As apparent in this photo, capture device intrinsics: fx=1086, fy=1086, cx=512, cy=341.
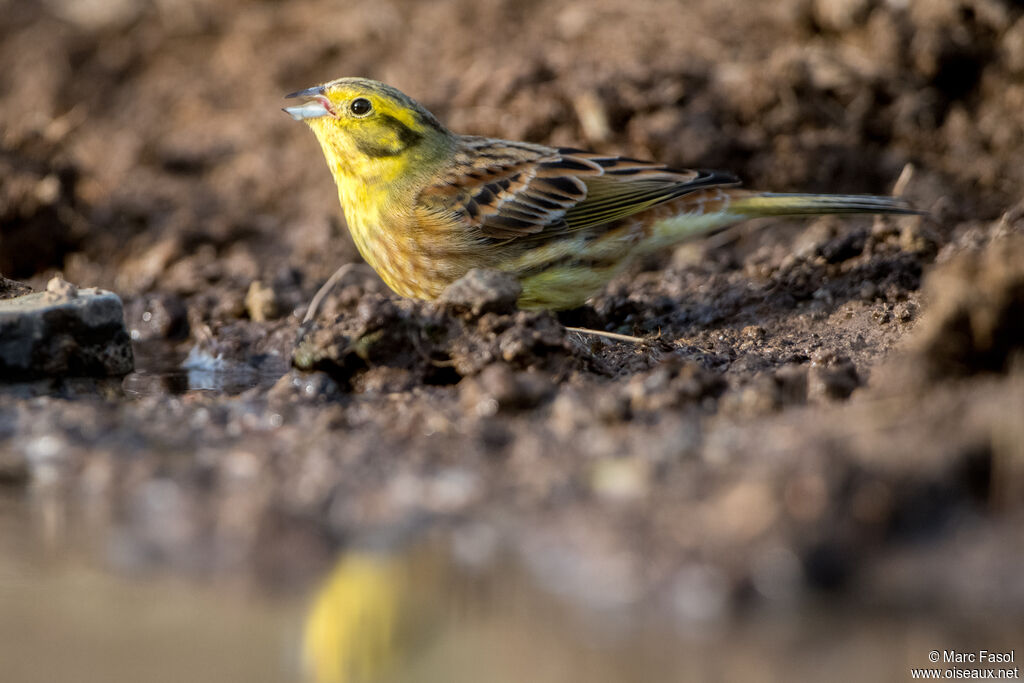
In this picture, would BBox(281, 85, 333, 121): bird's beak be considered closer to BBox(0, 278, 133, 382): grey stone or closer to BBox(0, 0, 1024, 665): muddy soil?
BBox(0, 0, 1024, 665): muddy soil

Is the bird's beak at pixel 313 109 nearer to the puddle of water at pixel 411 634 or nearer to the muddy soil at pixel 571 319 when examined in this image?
the muddy soil at pixel 571 319

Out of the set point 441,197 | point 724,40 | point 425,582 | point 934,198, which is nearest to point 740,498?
point 425,582

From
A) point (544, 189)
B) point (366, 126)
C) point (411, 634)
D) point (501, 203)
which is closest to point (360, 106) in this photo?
point (366, 126)

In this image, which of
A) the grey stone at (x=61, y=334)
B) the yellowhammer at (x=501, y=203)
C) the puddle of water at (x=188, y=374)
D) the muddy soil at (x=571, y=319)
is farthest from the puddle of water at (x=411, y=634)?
the yellowhammer at (x=501, y=203)

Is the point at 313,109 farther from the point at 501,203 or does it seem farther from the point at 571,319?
the point at 571,319

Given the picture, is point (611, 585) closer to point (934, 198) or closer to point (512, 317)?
point (512, 317)

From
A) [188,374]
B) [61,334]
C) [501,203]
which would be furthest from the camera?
[501,203]
